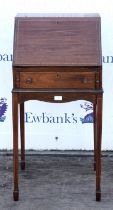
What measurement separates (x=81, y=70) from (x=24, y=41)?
1.74 feet

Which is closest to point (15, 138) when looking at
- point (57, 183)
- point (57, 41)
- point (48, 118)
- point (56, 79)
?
point (56, 79)

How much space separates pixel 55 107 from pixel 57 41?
126 centimetres

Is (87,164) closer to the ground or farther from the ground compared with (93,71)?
closer to the ground

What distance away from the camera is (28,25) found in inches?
169

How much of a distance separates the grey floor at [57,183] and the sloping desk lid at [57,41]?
43.8 inches

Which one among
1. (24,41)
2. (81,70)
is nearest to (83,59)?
(81,70)

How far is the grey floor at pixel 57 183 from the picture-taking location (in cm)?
420

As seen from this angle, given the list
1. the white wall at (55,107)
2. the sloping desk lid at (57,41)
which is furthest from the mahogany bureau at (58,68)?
the white wall at (55,107)

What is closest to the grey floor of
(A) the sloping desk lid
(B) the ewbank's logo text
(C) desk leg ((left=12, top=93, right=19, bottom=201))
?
(C) desk leg ((left=12, top=93, right=19, bottom=201))

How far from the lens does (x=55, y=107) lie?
5324mm

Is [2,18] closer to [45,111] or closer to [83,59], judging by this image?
[45,111]

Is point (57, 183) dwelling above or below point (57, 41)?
below

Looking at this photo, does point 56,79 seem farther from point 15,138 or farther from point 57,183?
point 57,183

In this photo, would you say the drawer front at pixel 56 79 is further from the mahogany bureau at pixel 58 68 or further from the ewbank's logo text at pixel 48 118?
the ewbank's logo text at pixel 48 118
